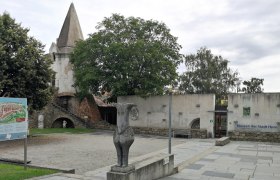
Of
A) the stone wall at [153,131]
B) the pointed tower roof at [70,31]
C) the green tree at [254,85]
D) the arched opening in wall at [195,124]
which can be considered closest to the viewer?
the stone wall at [153,131]

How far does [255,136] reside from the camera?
27500 millimetres

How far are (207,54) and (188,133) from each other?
23.2 metres

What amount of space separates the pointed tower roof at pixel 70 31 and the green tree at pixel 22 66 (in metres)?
20.7

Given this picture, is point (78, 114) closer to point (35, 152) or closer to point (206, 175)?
point (35, 152)

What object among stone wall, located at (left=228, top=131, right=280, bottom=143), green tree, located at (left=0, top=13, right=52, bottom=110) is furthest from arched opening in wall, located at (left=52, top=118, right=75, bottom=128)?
stone wall, located at (left=228, top=131, right=280, bottom=143)

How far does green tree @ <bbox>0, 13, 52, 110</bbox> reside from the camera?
877 inches

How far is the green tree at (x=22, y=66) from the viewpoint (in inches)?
877

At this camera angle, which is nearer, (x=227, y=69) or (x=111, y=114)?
(x=111, y=114)

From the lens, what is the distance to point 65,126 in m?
42.3

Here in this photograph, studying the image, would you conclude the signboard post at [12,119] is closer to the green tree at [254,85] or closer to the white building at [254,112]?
the white building at [254,112]

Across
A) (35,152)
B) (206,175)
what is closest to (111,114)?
(35,152)

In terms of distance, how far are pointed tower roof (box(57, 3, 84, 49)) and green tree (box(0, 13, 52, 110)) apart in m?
20.7

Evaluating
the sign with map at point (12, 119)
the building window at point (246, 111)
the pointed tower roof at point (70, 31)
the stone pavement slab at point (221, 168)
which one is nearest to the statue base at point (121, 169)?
the stone pavement slab at point (221, 168)

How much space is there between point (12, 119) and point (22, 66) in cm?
1238
